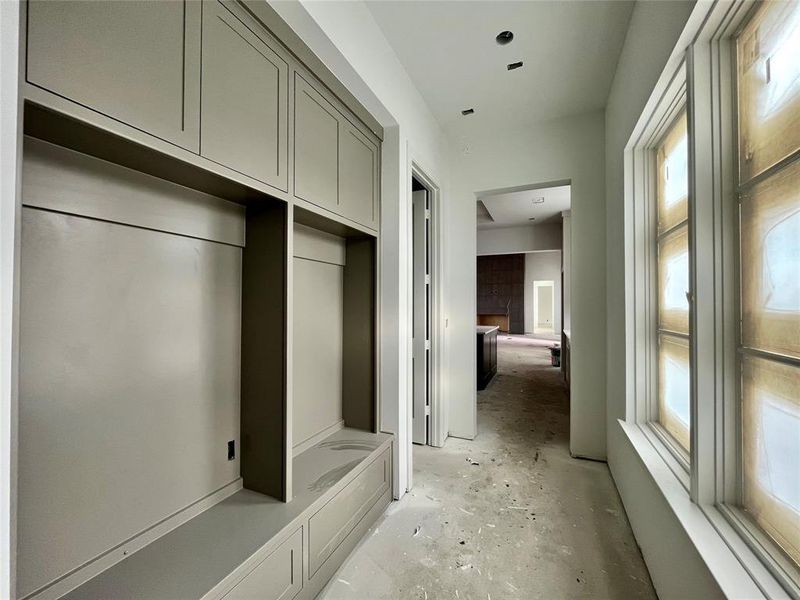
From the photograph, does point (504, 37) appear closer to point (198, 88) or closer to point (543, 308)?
point (198, 88)

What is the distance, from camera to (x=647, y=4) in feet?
5.36

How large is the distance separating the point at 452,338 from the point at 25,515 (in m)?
2.94

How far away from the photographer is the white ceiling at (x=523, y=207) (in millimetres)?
5988

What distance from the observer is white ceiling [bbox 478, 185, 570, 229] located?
5988 mm

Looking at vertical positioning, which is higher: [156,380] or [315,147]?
[315,147]

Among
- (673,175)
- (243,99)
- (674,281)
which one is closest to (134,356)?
(243,99)

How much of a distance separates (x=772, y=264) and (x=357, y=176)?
1.90 m

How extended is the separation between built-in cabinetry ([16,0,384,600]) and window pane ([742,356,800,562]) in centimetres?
160

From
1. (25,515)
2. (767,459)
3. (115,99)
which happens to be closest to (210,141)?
(115,99)

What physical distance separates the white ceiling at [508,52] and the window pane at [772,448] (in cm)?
207

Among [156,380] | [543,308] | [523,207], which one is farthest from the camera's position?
[543,308]

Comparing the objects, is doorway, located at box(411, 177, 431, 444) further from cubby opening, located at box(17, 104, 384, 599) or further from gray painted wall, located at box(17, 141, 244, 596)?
gray painted wall, located at box(17, 141, 244, 596)

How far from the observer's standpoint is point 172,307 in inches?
52.4

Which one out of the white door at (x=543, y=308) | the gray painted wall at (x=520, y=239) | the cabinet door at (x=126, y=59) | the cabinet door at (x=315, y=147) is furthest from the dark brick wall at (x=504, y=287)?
the cabinet door at (x=126, y=59)
